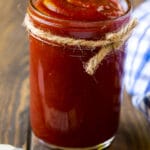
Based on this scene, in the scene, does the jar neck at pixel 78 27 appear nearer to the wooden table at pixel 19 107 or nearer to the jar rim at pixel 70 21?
the jar rim at pixel 70 21

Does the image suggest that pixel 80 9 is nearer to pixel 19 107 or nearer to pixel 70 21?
pixel 70 21

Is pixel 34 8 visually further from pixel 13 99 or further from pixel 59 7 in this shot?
pixel 13 99

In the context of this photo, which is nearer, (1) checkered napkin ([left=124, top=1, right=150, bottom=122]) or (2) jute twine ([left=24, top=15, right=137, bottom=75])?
(2) jute twine ([left=24, top=15, right=137, bottom=75])

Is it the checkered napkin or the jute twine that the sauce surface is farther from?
the checkered napkin

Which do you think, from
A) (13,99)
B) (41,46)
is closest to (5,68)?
(13,99)

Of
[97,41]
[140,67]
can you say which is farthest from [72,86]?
[140,67]

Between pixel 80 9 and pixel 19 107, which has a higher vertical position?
pixel 80 9

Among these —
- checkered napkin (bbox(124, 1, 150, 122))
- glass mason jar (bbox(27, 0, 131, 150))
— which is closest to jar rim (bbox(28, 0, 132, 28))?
glass mason jar (bbox(27, 0, 131, 150))
